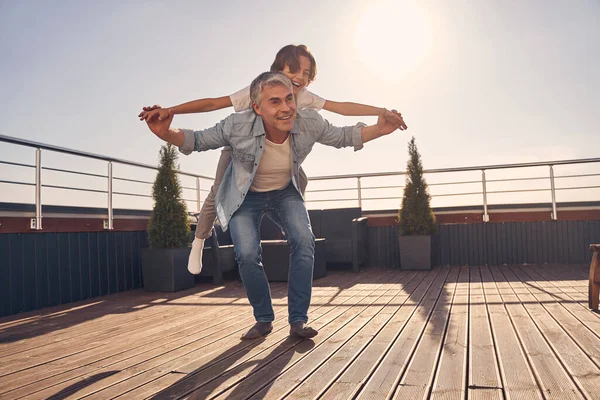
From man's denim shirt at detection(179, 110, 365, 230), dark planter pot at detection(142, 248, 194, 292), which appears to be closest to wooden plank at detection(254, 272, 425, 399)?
man's denim shirt at detection(179, 110, 365, 230)

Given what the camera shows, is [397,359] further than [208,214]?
No

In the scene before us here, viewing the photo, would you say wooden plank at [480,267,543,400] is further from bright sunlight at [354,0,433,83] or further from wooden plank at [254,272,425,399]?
bright sunlight at [354,0,433,83]

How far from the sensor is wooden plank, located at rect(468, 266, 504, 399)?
4.62 ft

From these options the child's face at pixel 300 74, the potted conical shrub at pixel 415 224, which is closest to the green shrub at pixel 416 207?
the potted conical shrub at pixel 415 224

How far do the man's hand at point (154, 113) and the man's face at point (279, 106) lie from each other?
473 millimetres

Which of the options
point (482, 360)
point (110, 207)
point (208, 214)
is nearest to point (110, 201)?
point (110, 207)

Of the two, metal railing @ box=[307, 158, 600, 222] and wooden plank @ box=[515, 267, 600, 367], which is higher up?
metal railing @ box=[307, 158, 600, 222]

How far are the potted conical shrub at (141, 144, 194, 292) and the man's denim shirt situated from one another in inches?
99.5

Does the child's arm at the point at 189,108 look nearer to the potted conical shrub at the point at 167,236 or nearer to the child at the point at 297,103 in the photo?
the child at the point at 297,103

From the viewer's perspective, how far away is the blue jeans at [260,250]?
7.98ft

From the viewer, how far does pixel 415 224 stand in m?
6.45

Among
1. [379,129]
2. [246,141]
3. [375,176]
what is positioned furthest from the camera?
[375,176]

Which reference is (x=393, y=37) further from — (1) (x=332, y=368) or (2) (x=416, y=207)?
(1) (x=332, y=368)

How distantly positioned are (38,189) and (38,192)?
0.11 feet
